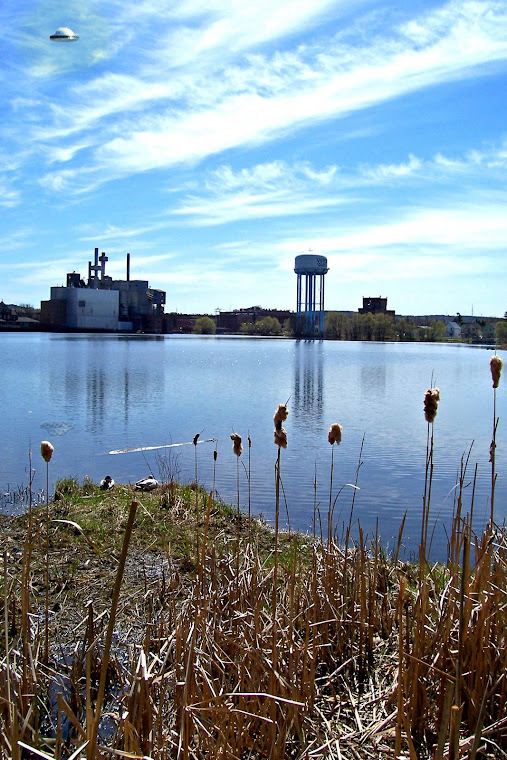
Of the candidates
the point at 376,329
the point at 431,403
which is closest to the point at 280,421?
the point at 431,403

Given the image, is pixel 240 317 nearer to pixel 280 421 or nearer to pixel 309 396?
pixel 309 396

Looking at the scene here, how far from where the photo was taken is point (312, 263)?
454 ft

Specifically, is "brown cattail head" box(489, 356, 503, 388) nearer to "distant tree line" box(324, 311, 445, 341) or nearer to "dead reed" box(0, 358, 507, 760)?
"dead reed" box(0, 358, 507, 760)

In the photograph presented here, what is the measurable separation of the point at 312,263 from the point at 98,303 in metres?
48.8

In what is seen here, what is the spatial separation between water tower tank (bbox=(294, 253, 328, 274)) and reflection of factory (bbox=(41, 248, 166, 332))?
34.6m

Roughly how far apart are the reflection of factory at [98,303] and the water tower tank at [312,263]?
114 feet

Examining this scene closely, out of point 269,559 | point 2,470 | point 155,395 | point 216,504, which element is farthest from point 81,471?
point 155,395

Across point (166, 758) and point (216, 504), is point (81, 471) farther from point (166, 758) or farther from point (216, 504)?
point (166, 758)

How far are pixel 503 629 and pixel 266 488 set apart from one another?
7927mm

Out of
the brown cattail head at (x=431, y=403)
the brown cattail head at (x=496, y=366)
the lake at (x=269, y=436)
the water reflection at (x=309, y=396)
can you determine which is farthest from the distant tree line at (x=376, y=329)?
the brown cattail head at (x=431, y=403)

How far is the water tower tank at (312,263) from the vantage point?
138250mm

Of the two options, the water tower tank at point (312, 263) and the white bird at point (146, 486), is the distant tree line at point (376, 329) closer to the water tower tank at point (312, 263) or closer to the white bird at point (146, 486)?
the water tower tank at point (312, 263)

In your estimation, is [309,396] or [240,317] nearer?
[309,396]

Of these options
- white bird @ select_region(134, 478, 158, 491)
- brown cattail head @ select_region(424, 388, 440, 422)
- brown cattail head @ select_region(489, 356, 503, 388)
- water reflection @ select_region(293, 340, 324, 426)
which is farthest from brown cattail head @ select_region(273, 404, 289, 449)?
water reflection @ select_region(293, 340, 324, 426)
